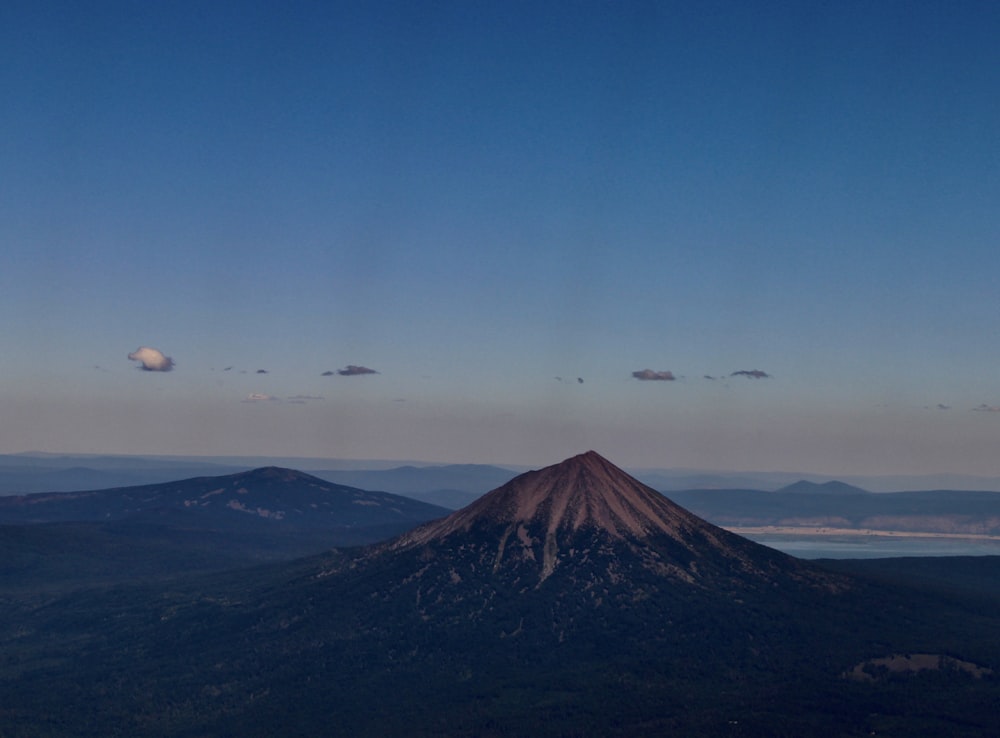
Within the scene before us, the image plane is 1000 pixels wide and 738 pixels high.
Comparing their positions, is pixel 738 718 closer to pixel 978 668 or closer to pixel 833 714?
pixel 833 714

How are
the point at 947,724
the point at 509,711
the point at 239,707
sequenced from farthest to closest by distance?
the point at 239,707
the point at 509,711
the point at 947,724

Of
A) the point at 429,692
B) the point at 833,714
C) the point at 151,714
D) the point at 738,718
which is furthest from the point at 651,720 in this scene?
the point at 151,714

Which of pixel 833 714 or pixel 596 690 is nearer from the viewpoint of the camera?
pixel 833 714

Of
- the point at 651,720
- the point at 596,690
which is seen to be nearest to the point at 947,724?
the point at 651,720

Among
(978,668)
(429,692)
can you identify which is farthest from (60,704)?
(978,668)

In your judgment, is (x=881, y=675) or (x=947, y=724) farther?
(x=881, y=675)

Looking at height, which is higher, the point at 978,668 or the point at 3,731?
the point at 978,668

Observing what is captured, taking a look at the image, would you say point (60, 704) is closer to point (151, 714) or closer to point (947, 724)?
point (151, 714)

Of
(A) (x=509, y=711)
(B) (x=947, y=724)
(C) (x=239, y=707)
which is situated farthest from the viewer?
(C) (x=239, y=707)
